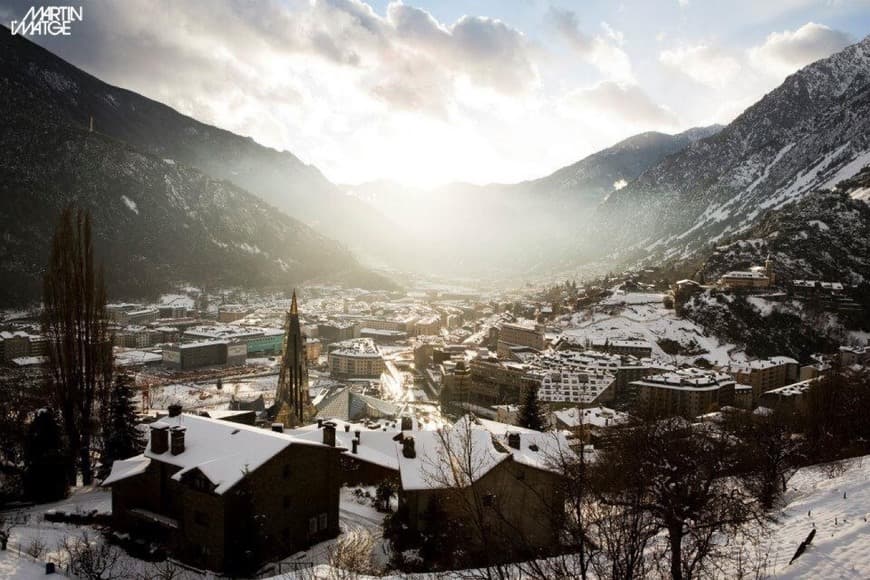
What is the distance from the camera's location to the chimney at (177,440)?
2088cm

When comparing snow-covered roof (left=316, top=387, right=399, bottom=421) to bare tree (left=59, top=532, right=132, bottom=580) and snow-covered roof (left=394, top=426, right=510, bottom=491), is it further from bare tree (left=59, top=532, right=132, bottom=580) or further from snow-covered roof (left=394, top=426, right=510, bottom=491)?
bare tree (left=59, top=532, right=132, bottom=580)

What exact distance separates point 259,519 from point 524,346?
92621mm

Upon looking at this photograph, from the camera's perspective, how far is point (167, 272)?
174 metres

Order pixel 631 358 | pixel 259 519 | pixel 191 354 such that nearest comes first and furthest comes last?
pixel 259 519 → pixel 631 358 → pixel 191 354

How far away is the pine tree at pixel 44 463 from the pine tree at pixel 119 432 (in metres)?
3.35

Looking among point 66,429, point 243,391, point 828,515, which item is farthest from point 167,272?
point 828,515

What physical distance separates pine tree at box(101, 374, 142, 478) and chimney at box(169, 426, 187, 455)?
11038 mm

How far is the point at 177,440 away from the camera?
68.7 ft

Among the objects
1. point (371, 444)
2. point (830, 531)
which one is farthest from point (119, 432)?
point (830, 531)

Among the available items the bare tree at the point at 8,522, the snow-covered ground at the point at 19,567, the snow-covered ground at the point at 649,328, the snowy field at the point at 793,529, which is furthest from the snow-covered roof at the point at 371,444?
the snow-covered ground at the point at 649,328

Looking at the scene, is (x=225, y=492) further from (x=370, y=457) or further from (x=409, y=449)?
(x=370, y=457)

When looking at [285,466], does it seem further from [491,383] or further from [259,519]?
[491,383]

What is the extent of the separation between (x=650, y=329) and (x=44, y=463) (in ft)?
333

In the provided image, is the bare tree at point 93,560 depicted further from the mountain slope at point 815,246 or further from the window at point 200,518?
the mountain slope at point 815,246
